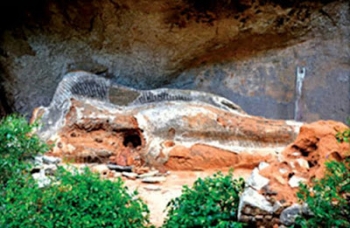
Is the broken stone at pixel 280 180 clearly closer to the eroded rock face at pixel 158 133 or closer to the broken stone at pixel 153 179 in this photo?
the broken stone at pixel 153 179

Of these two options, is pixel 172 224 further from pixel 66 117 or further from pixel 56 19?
pixel 56 19

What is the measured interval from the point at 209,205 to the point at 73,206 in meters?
0.84

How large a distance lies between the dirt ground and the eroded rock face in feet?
0.52

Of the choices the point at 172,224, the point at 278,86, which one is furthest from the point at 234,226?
the point at 278,86

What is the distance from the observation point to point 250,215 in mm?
2643

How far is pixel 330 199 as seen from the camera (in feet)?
7.79

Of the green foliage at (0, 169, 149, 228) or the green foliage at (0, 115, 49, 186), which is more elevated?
the green foliage at (0, 115, 49, 186)

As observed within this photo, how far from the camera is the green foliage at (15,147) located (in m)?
3.46

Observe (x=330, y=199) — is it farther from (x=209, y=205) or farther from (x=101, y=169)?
(x=101, y=169)

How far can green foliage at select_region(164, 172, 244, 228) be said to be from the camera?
8.91 ft

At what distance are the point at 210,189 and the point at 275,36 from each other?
14.3 feet

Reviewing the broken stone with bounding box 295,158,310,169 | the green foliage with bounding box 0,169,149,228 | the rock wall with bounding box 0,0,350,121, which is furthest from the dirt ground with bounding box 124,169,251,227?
the rock wall with bounding box 0,0,350,121

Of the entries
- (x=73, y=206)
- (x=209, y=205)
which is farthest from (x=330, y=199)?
(x=73, y=206)

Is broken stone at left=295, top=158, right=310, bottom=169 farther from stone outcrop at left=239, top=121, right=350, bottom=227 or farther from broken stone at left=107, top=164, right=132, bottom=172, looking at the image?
broken stone at left=107, top=164, right=132, bottom=172
